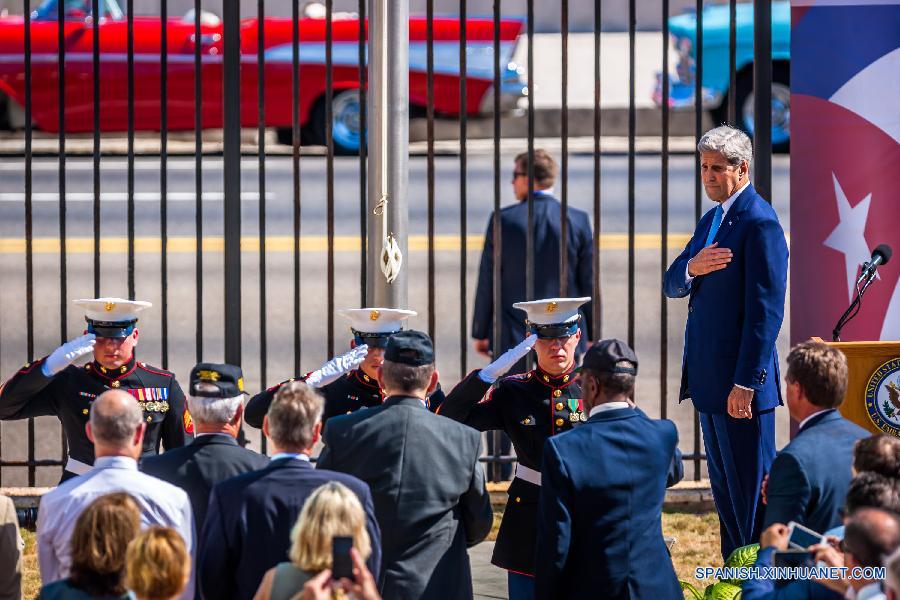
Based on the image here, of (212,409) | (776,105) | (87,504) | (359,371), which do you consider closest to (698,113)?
(359,371)

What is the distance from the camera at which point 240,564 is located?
12.9 feet

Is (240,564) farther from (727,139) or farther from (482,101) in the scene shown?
(482,101)

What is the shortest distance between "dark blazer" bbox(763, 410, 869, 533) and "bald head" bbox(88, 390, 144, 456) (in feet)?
5.85

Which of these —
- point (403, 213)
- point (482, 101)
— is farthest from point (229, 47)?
point (482, 101)

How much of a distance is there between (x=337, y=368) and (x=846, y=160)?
244cm

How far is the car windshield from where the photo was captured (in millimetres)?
13508

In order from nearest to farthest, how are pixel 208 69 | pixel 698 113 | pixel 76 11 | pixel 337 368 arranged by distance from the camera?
pixel 337 368 < pixel 698 113 < pixel 208 69 < pixel 76 11

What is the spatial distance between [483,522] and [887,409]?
1.76 meters

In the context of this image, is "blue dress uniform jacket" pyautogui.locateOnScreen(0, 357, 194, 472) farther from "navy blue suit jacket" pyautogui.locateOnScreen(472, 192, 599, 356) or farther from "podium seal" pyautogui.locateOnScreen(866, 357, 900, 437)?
"podium seal" pyautogui.locateOnScreen(866, 357, 900, 437)

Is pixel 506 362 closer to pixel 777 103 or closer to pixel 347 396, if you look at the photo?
pixel 347 396

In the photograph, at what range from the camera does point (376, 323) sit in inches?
221

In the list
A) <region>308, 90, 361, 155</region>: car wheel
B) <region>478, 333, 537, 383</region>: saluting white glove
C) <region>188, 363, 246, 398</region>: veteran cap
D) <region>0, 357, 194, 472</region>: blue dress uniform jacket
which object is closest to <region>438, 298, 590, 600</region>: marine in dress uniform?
<region>478, 333, 537, 383</region>: saluting white glove

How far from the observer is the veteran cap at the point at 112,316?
562 centimetres

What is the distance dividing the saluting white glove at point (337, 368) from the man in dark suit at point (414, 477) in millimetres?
965
